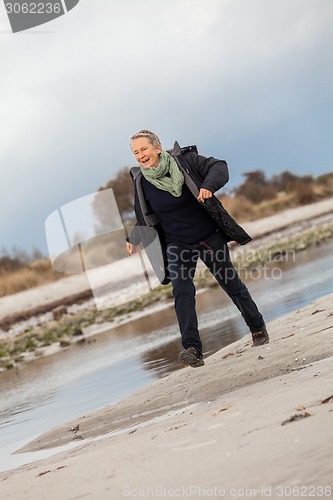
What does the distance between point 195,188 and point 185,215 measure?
0.27 metres

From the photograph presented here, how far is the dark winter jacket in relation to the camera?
6.86 metres

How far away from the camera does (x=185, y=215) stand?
704 cm

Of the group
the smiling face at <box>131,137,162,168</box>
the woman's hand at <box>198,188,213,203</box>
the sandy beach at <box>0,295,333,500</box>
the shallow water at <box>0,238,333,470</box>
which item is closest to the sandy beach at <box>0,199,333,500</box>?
the sandy beach at <box>0,295,333,500</box>

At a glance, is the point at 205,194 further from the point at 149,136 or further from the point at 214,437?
the point at 214,437

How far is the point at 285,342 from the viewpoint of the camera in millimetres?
7113

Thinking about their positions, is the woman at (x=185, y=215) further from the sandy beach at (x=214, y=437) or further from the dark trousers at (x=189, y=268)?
the sandy beach at (x=214, y=437)

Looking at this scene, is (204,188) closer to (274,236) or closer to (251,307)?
(251,307)

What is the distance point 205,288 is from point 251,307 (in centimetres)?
1297

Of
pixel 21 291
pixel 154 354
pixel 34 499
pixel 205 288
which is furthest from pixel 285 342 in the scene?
pixel 21 291

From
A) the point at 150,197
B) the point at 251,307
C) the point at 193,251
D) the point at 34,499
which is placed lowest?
the point at 34,499

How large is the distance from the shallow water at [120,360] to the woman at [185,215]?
1399 millimetres

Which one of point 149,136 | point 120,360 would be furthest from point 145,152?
point 120,360

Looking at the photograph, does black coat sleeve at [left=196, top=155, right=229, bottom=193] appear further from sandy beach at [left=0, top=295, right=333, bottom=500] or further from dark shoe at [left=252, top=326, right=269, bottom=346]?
dark shoe at [left=252, top=326, right=269, bottom=346]

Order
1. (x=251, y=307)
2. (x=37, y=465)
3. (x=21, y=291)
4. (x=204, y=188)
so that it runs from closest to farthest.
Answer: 1. (x=37, y=465)
2. (x=204, y=188)
3. (x=251, y=307)
4. (x=21, y=291)
